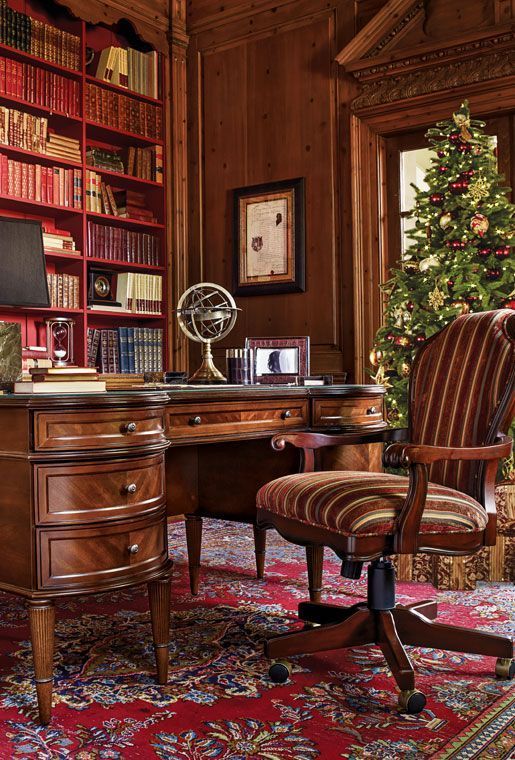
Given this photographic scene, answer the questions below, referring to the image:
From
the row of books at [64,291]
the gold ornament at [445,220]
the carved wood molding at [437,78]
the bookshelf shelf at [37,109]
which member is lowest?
the row of books at [64,291]

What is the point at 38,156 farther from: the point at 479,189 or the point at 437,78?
the point at 479,189

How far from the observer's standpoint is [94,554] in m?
2.21

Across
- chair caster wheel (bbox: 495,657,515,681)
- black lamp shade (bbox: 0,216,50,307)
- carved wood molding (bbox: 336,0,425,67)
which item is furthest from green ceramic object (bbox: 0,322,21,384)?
carved wood molding (bbox: 336,0,425,67)

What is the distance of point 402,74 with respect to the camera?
504 cm

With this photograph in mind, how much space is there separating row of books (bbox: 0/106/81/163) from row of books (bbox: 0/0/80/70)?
373 mm

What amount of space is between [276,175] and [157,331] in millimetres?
1363

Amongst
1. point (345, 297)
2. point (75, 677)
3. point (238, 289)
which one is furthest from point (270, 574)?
point (238, 289)

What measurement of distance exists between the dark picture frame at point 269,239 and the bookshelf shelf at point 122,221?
1.86ft

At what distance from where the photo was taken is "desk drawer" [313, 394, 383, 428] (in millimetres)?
3252

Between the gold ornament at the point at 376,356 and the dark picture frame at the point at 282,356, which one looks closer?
the dark picture frame at the point at 282,356

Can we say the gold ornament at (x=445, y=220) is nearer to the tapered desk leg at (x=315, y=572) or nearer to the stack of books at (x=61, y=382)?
the tapered desk leg at (x=315, y=572)

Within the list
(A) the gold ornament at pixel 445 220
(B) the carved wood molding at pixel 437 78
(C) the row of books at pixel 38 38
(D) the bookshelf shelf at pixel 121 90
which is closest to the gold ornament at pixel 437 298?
(A) the gold ornament at pixel 445 220

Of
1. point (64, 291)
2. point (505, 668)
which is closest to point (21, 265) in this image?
point (505, 668)

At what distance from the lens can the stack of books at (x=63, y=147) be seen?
5.06 metres
